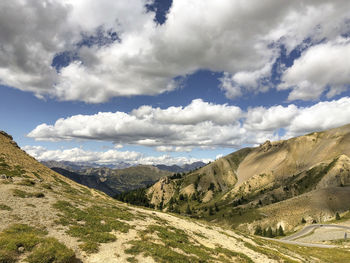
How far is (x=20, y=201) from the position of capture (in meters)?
25.4

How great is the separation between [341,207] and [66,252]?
818 feet

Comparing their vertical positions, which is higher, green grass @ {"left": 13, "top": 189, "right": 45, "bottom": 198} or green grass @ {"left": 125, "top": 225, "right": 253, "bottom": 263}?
green grass @ {"left": 13, "top": 189, "right": 45, "bottom": 198}

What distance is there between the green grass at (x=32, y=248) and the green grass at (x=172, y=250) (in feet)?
19.2

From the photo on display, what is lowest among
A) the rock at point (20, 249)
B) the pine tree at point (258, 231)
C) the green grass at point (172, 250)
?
the pine tree at point (258, 231)

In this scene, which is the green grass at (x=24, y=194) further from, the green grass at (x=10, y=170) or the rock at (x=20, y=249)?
the green grass at (x=10, y=170)

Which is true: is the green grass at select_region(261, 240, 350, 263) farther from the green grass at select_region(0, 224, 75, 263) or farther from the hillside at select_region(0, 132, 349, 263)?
the green grass at select_region(0, 224, 75, 263)

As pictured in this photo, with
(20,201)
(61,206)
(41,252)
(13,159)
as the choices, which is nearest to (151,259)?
(41,252)

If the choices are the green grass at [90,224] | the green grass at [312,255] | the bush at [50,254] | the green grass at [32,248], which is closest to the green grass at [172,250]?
the green grass at [90,224]

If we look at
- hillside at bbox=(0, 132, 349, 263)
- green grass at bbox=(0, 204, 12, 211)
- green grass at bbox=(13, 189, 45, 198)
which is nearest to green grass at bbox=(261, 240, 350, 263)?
hillside at bbox=(0, 132, 349, 263)

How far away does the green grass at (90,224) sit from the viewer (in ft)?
64.8

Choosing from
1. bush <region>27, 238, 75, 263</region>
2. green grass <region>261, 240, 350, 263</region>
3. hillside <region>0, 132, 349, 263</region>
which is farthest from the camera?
green grass <region>261, 240, 350, 263</region>

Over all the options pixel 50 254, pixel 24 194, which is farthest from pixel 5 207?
pixel 50 254

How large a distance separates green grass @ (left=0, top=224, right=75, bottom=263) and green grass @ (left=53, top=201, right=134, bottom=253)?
8.55 ft

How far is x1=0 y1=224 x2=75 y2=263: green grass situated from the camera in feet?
46.8
